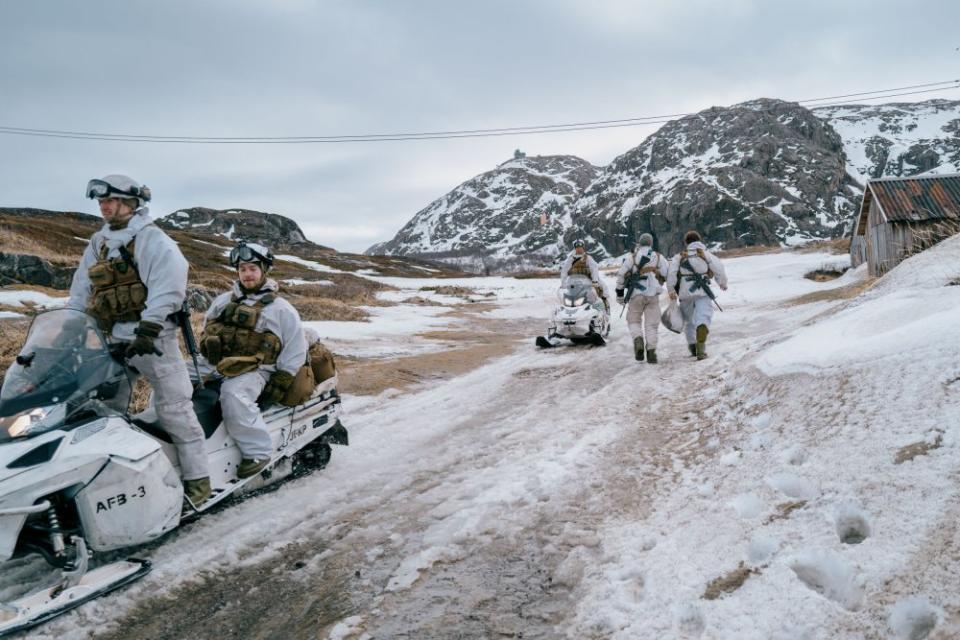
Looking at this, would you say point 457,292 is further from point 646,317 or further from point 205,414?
point 205,414

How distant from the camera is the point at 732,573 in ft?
9.82

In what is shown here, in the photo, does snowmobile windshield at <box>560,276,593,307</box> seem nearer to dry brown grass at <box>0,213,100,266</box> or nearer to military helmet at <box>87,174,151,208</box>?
military helmet at <box>87,174,151,208</box>

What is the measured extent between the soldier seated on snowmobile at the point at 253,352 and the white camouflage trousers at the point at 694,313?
22.3 ft

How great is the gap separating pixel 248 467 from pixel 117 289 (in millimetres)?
1712

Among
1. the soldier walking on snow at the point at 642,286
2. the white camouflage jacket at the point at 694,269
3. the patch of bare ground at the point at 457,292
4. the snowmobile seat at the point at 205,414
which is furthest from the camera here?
the patch of bare ground at the point at 457,292

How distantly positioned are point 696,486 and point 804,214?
619 ft

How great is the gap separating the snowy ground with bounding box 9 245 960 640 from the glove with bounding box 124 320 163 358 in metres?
1.47

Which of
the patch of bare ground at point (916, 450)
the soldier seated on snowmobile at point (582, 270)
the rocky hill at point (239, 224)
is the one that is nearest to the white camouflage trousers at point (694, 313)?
the soldier seated on snowmobile at point (582, 270)

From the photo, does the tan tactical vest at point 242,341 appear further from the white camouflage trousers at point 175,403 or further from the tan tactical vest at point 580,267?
the tan tactical vest at point 580,267

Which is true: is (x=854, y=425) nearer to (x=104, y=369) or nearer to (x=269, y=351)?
(x=269, y=351)

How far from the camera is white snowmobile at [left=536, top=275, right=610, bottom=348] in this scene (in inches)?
478

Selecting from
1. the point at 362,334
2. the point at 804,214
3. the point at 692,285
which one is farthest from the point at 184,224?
Result: the point at 804,214

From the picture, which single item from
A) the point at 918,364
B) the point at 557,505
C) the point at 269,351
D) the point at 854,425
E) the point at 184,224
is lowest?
the point at 557,505

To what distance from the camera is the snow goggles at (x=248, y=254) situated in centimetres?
489
